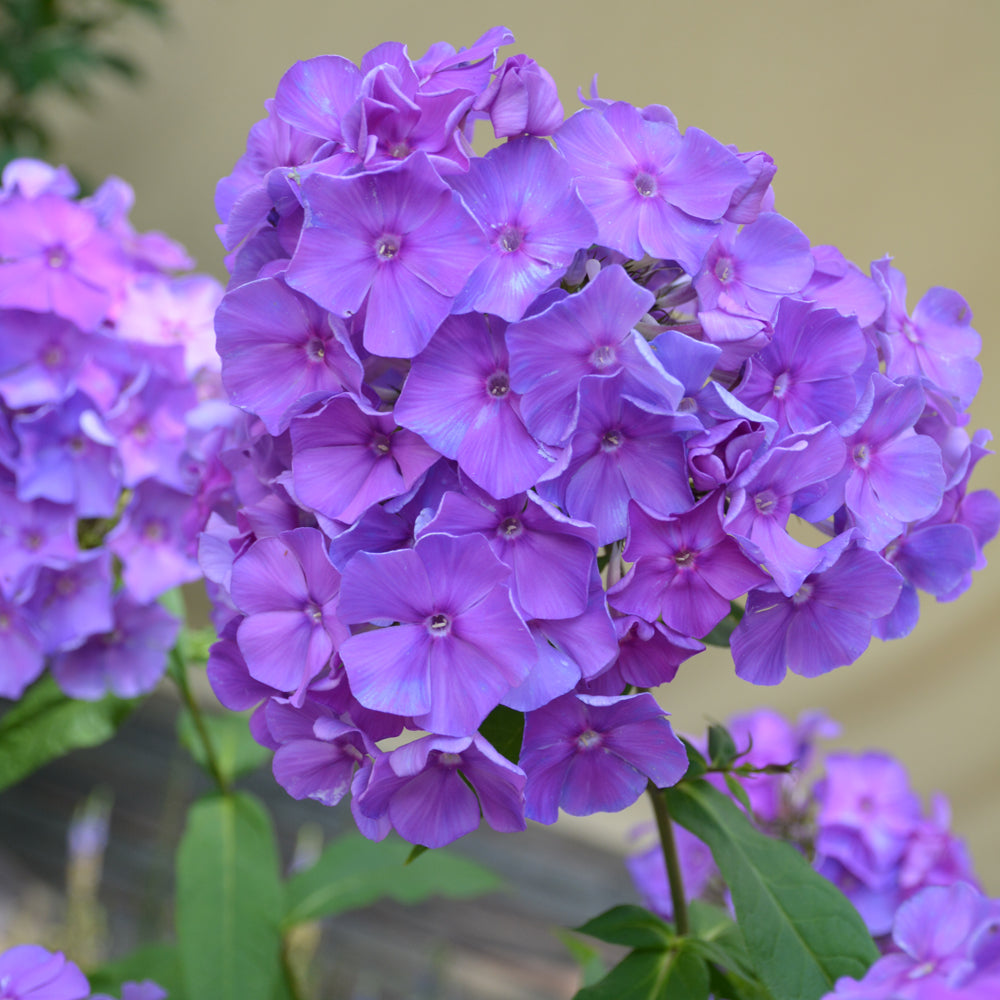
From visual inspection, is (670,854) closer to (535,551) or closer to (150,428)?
(535,551)

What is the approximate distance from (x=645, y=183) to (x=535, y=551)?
16 cm

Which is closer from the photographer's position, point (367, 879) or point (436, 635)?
point (436, 635)

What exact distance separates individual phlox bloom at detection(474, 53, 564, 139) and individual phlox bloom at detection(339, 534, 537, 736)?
0.58 feet

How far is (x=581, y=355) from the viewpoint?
1.27ft

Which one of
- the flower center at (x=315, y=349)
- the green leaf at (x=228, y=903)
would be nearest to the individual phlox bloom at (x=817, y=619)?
the flower center at (x=315, y=349)

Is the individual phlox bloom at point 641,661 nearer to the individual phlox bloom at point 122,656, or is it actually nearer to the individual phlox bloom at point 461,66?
the individual phlox bloom at point 461,66

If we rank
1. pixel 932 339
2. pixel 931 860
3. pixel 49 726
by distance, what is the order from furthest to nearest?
pixel 49 726
pixel 931 860
pixel 932 339

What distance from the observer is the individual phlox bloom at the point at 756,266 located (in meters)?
0.43

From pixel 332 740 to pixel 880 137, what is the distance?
60.9 inches

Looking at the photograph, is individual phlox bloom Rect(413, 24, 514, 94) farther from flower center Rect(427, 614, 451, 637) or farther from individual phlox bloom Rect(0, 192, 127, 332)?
individual phlox bloom Rect(0, 192, 127, 332)

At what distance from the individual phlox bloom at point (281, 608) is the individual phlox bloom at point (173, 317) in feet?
1.13

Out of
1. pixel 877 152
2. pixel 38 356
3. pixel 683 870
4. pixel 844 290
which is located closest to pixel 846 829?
pixel 683 870

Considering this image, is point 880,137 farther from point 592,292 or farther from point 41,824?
point 41,824

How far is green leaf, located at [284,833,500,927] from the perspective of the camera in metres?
0.80
